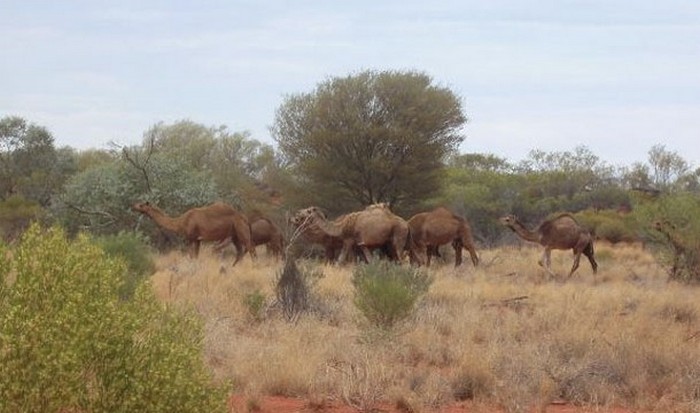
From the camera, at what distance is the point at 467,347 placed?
10.9m

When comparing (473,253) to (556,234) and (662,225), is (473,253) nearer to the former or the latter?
(556,234)

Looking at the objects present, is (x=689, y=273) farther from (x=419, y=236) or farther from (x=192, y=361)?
(x=192, y=361)

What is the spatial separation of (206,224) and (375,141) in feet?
36.4

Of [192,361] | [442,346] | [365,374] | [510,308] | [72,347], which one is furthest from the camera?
[510,308]

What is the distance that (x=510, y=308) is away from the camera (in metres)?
15.4

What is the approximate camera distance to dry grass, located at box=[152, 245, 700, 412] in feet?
29.5

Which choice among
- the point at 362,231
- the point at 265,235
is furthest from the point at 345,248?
the point at 265,235

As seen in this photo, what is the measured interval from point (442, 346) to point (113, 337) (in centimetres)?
693

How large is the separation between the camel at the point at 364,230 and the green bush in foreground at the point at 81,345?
1595 cm

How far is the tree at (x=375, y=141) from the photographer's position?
31.6m

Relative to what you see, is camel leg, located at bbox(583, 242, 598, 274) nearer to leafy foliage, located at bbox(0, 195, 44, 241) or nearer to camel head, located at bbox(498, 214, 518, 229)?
camel head, located at bbox(498, 214, 518, 229)

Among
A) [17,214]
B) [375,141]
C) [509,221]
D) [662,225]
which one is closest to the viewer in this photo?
[662,225]

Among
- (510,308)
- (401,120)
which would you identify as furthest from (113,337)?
(401,120)

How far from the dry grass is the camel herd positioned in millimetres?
3864
